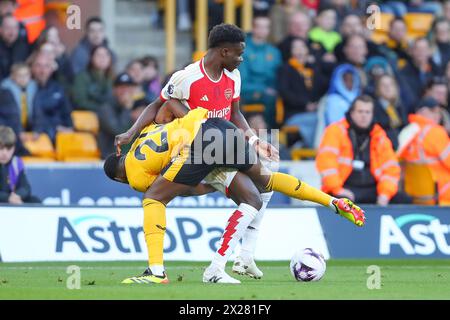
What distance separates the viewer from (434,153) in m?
17.8

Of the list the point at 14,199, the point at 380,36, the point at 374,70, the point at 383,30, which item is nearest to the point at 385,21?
the point at 383,30

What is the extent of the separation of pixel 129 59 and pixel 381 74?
4.36 metres

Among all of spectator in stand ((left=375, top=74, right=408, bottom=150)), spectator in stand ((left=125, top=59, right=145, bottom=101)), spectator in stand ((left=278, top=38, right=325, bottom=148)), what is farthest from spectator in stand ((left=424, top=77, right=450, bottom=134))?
spectator in stand ((left=125, top=59, right=145, bottom=101))

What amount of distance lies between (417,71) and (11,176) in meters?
8.20

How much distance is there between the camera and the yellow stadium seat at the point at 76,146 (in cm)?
1878

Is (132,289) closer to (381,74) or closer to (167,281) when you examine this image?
(167,281)

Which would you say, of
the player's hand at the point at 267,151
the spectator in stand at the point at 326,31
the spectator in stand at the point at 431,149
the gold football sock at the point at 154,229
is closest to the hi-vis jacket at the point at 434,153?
the spectator in stand at the point at 431,149

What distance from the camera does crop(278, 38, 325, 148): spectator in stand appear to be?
1989 centimetres

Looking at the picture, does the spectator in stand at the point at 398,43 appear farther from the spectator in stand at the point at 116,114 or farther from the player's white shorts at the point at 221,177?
the player's white shorts at the point at 221,177

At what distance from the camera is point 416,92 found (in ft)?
70.0

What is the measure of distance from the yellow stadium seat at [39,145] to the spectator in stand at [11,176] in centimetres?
232

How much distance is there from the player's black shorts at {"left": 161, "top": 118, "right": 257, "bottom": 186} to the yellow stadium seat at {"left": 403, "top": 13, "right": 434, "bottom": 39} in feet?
41.4

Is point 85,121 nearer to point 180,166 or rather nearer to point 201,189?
point 201,189

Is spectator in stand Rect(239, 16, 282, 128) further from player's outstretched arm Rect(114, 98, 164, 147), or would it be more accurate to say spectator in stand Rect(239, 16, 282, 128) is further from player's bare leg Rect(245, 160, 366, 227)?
player's bare leg Rect(245, 160, 366, 227)
